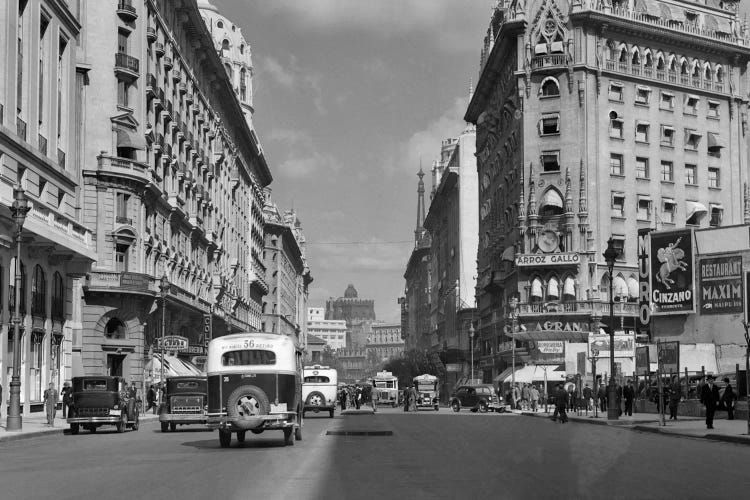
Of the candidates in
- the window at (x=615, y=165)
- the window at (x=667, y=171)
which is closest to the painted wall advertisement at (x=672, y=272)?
the window at (x=615, y=165)

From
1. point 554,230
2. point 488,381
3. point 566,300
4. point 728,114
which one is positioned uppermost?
point 728,114

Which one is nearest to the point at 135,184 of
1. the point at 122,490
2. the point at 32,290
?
the point at 32,290

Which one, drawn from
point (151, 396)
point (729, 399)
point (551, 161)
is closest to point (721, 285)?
point (729, 399)

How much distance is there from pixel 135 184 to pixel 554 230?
33591 millimetres

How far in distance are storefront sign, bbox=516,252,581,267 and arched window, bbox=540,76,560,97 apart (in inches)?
485

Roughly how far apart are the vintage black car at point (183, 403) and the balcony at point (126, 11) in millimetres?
27699

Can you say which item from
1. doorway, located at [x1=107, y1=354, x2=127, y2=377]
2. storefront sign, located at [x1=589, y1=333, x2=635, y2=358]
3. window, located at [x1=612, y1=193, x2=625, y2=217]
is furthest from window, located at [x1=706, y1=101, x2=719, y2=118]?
doorway, located at [x1=107, y1=354, x2=127, y2=377]

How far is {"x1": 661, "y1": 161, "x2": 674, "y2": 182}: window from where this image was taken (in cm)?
8456

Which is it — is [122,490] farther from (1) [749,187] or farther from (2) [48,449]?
(1) [749,187]

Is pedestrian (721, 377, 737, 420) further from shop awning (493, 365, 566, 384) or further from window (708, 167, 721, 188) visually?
A: window (708, 167, 721, 188)

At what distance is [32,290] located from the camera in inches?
1905

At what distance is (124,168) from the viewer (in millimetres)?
61000

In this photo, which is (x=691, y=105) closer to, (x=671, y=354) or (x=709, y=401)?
(x=671, y=354)

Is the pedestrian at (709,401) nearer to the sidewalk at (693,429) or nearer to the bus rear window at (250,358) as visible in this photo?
the sidewalk at (693,429)
